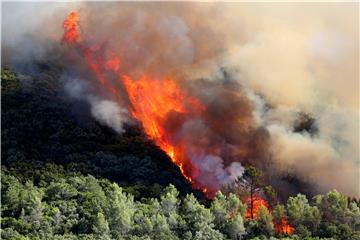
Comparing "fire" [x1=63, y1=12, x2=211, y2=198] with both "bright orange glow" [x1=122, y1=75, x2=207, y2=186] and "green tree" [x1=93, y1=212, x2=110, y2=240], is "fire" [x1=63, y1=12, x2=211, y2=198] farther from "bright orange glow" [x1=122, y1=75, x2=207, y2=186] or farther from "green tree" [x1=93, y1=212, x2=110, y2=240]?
"green tree" [x1=93, y1=212, x2=110, y2=240]

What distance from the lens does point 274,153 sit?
7731 centimetres

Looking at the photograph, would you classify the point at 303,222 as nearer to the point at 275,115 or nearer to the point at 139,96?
the point at 275,115

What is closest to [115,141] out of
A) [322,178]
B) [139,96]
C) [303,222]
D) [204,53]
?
[139,96]

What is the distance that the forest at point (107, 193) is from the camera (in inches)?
2116

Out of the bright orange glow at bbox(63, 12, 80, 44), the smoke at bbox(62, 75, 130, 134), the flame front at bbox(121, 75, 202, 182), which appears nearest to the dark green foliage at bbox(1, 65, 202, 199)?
the smoke at bbox(62, 75, 130, 134)

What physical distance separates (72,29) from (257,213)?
5053cm

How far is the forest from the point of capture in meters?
53.8

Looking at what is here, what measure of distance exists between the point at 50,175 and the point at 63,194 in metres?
7.79

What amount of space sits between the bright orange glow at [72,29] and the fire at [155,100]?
3791 millimetres

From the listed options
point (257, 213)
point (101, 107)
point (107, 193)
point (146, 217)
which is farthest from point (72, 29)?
point (146, 217)

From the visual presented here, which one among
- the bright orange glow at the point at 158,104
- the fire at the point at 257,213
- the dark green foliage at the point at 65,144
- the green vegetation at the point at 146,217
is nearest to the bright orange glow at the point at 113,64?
the bright orange glow at the point at 158,104

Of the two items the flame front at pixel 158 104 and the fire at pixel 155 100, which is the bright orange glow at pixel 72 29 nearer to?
the fire at pixel 155 100

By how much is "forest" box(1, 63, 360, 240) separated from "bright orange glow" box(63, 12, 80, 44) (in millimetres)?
10721

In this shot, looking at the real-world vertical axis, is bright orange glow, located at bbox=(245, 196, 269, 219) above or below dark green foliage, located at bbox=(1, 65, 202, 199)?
below
